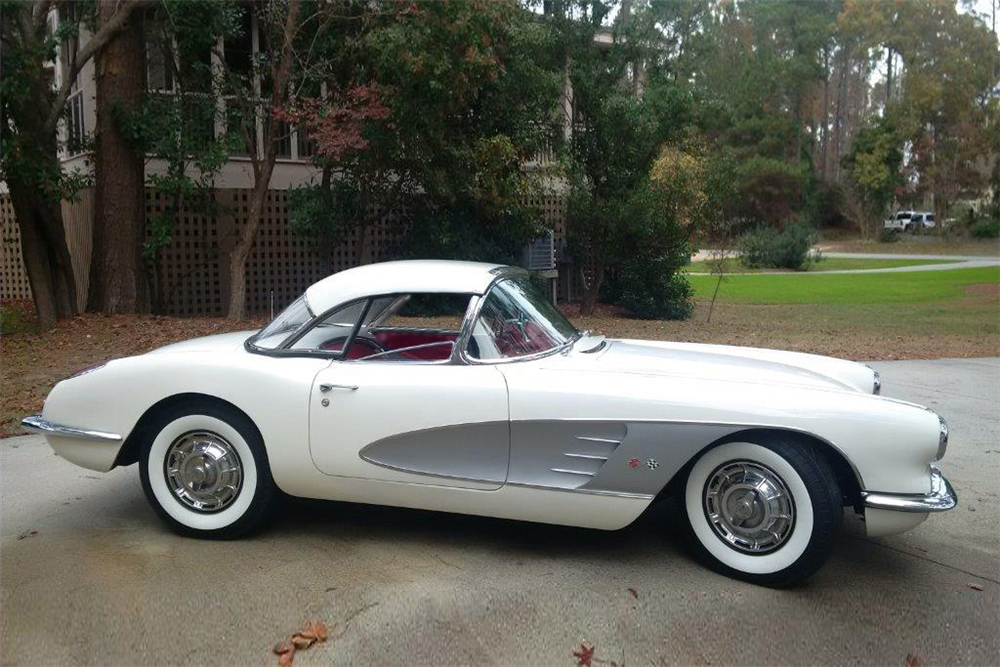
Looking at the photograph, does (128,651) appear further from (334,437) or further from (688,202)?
(688,202)

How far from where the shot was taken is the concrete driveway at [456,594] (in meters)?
3.42

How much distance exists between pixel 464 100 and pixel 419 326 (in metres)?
8.13

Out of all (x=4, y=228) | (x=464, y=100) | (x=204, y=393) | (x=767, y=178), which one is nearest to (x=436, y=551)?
(x=204, y=393)

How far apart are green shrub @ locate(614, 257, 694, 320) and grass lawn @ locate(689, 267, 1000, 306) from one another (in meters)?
4.46

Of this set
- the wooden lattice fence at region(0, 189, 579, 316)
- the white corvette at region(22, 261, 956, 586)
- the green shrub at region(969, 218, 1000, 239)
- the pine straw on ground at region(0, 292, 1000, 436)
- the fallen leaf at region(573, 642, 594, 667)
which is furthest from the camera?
the green shrub at region(969, 218, 1000, 239)

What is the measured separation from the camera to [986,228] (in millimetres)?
51969

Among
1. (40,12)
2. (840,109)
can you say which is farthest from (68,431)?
(840,109)

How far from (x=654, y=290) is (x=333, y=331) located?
47.0ft

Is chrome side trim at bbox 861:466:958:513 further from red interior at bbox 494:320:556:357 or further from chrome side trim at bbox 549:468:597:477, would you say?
red interior at bbox 494:320:556:357

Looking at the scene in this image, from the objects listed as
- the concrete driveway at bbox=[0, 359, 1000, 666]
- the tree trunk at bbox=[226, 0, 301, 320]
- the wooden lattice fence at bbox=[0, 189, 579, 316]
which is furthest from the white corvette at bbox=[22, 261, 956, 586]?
the wooden lattice fence at bbox=[0, 189, 579, 316]

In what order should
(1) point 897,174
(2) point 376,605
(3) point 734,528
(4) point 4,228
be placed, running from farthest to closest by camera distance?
(1) point 897,174
(4) point 4,228
(3) point 734,528
(2) point 376,605

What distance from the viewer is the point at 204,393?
4.44 metres

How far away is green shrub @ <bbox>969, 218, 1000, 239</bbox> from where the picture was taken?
5178 cm

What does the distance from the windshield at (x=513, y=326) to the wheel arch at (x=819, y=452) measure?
0.98 meters
